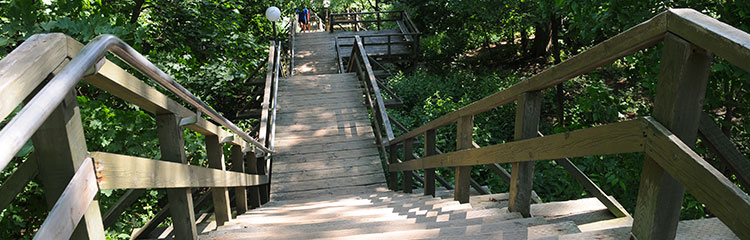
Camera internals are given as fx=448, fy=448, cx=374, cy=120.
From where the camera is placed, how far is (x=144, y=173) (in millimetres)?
1474

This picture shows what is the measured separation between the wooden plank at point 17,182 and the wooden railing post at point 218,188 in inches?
46.2

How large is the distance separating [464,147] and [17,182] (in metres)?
2.32

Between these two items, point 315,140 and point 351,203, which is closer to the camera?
point 351,203

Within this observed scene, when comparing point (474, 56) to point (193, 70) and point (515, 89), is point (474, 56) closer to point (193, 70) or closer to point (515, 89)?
point (193, 70)

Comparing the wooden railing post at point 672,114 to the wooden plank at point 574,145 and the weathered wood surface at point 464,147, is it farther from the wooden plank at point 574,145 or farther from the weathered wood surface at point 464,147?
the weathered wood surface at point 464,147

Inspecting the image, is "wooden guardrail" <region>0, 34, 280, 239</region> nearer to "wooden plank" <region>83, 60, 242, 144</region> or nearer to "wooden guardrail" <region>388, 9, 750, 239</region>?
"wooden plank" <region>83, 60, 242, 144</region>

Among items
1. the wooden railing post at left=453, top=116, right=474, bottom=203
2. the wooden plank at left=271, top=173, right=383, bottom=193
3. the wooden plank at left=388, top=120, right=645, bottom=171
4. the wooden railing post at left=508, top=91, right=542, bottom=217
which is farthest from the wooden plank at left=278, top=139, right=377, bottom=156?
the wooden railing post at left=508, top=91, right=542, bottom=217

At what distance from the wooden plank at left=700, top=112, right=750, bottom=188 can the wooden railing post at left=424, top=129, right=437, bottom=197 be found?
238cm

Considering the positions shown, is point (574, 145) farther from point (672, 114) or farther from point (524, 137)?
point (524, 137)

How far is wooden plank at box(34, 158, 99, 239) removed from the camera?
0.90 meters

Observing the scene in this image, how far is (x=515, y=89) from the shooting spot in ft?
7.06

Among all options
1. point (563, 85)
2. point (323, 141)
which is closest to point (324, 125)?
point (323, 141)

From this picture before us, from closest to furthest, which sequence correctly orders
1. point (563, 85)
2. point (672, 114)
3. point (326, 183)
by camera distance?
point (672, 114) → point (326, 183) → point (563, 85)

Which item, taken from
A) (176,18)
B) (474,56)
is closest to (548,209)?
(176,18)
